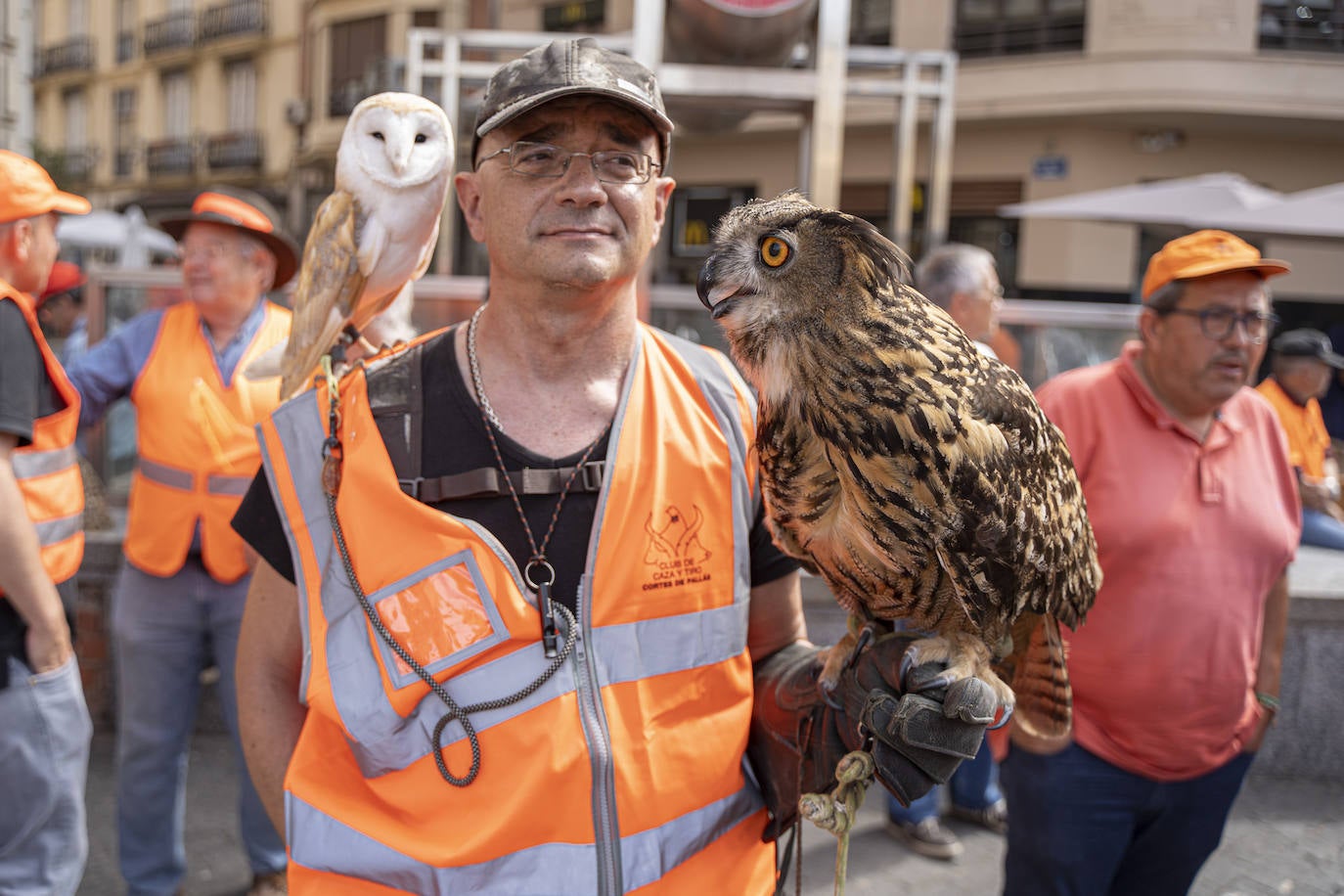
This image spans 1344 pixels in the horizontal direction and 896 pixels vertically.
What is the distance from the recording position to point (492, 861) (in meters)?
1.67

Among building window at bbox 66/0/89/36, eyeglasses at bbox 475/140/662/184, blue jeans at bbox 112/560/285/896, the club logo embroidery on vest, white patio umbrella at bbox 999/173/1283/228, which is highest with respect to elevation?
building window at bbox 66/0/89/36

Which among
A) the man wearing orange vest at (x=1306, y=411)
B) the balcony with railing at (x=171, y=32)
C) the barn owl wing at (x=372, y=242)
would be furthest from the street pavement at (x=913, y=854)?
the balcony with railing at (x=171, y=32)

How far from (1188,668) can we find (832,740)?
1.53 m

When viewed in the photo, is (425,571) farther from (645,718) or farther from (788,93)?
(788,93)

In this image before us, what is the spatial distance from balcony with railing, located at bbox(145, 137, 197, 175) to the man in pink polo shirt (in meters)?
36.0

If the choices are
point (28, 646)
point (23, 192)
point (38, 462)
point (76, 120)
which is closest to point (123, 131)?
point (76, 120)

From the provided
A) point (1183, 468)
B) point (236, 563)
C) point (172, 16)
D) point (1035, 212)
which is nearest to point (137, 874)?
point (236, 563)

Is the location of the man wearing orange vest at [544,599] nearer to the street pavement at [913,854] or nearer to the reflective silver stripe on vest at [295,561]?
the reflective silver stripe on vest at [295,561]

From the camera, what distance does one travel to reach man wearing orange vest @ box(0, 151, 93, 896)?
2617 millimetres

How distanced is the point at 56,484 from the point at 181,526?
59 cm

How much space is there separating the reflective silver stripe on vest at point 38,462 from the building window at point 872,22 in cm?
1772

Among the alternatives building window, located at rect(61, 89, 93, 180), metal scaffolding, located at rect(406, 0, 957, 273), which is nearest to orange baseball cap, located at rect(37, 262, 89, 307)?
metal scaffolding, located at rect(406, 0, 957, 273)

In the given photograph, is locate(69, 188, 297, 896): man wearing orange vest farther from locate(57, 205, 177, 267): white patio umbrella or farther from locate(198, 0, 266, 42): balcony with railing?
locate(198, 0, 266, 42): balcony with railing

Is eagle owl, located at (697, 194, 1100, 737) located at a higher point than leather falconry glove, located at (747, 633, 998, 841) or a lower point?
higher
